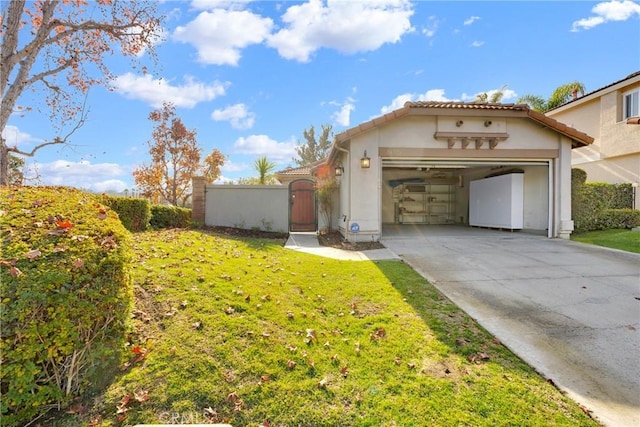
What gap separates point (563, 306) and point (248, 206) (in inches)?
403

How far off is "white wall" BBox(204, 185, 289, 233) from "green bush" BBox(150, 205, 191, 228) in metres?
1.09

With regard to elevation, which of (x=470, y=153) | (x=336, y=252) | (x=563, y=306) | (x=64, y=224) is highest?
(x=470, y=153)

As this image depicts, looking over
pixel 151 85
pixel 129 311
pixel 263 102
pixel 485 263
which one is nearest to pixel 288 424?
pixel 129 311

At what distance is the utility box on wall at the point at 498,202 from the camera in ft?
39.6

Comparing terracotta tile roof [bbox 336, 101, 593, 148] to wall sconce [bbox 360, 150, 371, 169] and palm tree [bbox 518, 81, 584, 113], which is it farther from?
palm tree [bbox 518, 81, 584, 113]

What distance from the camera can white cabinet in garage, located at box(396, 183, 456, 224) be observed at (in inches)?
690

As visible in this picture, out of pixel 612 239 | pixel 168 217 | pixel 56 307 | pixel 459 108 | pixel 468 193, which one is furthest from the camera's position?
pixel 468 193

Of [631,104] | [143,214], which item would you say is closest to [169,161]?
[143,214]

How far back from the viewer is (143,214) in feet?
32.0

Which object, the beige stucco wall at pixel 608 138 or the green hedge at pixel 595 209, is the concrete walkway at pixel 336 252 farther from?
the beige stucco wall at pixel 608 138

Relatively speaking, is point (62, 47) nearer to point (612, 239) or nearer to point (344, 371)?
point (344, 371)

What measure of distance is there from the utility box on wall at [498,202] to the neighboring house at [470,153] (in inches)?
1.6

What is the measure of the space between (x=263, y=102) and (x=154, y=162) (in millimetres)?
8786

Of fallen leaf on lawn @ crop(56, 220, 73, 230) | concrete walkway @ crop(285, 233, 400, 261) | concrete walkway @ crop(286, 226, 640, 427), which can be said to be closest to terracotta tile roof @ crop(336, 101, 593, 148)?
concrete walkway @ crop(285, 233, 400, 261)
